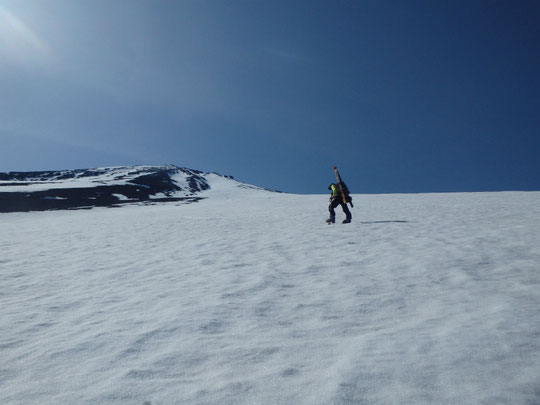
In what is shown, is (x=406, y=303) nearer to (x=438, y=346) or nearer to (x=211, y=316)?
(x=438, y=346)

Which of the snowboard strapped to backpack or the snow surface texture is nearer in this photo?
the snow surface texture

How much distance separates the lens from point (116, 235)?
13641 mm

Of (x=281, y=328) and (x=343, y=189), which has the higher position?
(x=343, y=189)

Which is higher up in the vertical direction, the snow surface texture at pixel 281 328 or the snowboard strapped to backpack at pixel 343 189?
the snowboard strapped to backpack at pixel 343 189

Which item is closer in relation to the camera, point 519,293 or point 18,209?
point 519,293

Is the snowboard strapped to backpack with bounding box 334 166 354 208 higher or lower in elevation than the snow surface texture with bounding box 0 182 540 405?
higher

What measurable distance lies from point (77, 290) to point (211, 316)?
338 cm

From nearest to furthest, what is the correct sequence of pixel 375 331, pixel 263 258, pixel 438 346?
pixel 438 346 < pixel 375 331 < pixel 263 258

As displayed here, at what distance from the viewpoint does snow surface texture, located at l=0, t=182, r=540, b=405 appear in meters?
2.82

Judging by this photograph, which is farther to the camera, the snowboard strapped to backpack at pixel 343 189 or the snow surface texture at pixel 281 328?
the snowboard strapped to backpack at pixel 343 189

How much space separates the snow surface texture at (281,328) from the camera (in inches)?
111

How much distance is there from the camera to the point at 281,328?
4086 millimetres

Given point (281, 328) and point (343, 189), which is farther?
point (343, 189)

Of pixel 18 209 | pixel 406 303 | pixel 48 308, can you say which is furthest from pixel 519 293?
pixel 18 209
